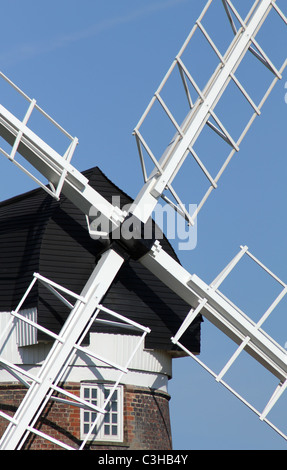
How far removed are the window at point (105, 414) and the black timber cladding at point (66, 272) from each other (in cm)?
118

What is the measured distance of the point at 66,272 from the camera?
1720cm

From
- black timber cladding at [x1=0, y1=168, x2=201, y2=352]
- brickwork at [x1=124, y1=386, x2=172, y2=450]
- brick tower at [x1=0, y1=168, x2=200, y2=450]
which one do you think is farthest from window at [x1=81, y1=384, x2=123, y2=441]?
black timber cladding at [x1=0, y1=168, x2=201, y2=352]

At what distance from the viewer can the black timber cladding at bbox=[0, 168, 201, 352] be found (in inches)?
674

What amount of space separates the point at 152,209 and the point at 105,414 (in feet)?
12.3

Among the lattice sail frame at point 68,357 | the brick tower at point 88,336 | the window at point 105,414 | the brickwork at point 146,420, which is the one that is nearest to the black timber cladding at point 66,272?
the brick tower at point 88,336

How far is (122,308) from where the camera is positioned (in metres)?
17.4

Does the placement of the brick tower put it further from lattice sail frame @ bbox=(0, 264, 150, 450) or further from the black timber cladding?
lattice sail frame @ bbox=(0, 264, 150, 450)

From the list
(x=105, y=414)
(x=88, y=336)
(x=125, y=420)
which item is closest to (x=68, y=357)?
(x=88, y=336)

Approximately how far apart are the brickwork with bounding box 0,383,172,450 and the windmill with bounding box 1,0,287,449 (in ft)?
1.07

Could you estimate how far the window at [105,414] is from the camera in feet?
54.6

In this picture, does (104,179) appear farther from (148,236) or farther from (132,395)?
(132,395)

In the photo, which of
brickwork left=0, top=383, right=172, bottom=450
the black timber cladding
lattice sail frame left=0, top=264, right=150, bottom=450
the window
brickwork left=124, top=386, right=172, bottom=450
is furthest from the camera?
the black timber cladding

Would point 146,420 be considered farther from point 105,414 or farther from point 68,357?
point 68,357

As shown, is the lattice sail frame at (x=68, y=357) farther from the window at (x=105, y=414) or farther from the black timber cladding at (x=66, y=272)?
the black timber cladding at (x=66, y=272)
